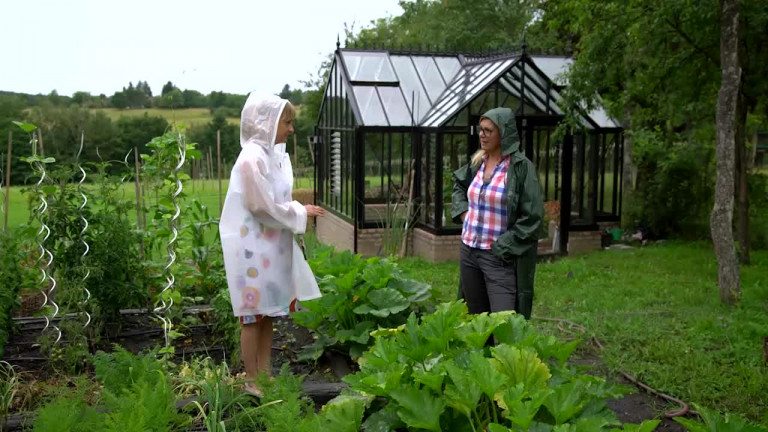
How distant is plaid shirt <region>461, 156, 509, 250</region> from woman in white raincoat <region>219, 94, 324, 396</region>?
3.56ft

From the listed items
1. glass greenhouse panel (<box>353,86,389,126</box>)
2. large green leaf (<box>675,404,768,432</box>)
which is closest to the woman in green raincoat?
large green leaf (<box>675,404,768,432</box>)

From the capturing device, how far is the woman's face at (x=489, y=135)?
4309 mm

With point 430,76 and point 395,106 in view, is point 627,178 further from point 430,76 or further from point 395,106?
point 395,106

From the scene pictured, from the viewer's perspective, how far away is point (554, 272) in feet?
30.7

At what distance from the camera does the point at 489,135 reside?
433 centimetres

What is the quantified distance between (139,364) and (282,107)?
147 centimetres

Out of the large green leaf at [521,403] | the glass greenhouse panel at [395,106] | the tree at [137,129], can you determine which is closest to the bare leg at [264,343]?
the large green leaf at [521,403]

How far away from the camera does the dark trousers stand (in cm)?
432

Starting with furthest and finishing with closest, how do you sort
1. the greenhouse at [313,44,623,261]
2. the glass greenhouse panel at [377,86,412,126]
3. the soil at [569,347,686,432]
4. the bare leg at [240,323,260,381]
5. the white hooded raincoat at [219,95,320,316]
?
the glass greenhouse panel at [377,86,412,126] → the greenhouse at [313,44,623,261] → the soil at [569,347,686,432] → the bare leg at [240,323,260,381] → the white hooded raincoat at [219,95,320,316]

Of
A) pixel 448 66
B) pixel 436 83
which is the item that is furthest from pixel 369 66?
pixel 448 66

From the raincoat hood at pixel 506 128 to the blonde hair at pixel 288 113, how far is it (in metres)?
1.20

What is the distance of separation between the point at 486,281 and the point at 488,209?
0.44 meters

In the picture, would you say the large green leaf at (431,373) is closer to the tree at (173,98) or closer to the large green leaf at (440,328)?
the large green leaf at (440,328)

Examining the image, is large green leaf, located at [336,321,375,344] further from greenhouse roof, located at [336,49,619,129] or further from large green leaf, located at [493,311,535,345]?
greenhouse roof, located at [336,49,619,129]
